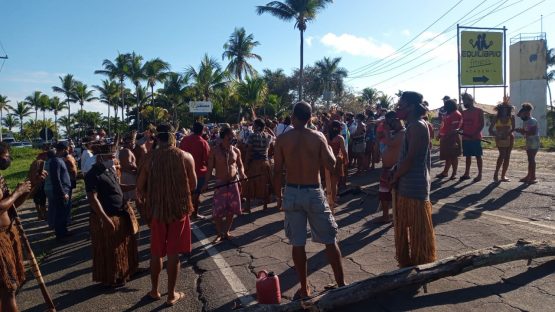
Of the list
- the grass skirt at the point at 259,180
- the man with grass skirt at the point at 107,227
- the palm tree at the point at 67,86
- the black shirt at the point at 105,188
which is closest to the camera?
the black shirt at the point at 105,188

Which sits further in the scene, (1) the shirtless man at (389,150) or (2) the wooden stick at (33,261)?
(1) the shirtless man at (389,150)

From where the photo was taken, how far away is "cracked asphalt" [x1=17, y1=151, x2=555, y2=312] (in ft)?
14.3

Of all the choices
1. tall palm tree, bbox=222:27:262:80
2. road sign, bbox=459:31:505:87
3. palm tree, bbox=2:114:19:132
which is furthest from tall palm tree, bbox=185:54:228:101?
palm tree, bbox=2:114:19:132

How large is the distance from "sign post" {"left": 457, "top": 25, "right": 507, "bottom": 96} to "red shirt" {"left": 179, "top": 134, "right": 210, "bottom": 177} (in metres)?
19.5

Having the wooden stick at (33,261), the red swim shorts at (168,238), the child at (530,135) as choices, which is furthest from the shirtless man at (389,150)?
the wooden stick at (33,261)

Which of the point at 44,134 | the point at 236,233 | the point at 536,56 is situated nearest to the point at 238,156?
the point at 236,233

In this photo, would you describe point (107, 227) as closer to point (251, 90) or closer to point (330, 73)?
Answer: point (251, 90)

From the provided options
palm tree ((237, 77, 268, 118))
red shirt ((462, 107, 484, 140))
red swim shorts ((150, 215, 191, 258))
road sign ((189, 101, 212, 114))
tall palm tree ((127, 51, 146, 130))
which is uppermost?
tall palm tree ((127, 51, 146, 130))

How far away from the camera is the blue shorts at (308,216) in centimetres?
430

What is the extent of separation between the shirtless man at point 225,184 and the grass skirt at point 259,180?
1625 millimetres

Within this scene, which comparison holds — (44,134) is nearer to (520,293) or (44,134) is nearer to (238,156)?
(238,156)

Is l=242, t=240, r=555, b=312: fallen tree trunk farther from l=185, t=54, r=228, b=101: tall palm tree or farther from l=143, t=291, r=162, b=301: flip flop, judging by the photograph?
l=185, t=54, r=228, b=101: tall palm tree

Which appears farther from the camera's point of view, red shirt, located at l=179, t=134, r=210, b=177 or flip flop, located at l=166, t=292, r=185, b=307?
red shirt, located at l=179, t=134, r=210, b=177

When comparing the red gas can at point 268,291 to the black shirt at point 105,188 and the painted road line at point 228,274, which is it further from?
the black shirt at point 105,188
